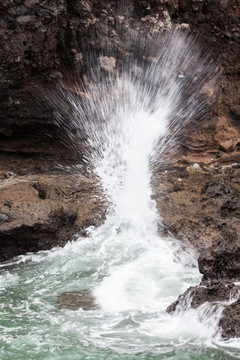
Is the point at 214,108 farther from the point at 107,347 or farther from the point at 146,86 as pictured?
the point at 107,347

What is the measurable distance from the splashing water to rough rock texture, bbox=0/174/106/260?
0.21m

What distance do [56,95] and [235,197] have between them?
12.8ft

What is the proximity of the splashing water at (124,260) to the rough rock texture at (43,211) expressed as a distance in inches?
8.1

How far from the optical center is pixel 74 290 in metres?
5.84

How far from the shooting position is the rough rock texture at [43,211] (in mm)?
7043

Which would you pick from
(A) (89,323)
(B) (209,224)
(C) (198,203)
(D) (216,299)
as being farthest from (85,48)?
(D) (216,299)

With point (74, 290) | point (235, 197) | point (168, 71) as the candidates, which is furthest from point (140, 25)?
point (74, 290)

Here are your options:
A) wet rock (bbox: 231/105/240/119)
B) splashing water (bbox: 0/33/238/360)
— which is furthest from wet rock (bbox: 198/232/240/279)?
wet rock (bbox: 231/105/240/119)

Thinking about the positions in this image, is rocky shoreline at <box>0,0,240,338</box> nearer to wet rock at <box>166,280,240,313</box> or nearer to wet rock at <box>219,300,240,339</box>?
wet rock at <box>166,280,240,313</box>

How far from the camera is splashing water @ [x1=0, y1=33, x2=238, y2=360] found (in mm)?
4434

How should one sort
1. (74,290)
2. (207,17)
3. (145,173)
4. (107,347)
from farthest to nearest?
(207,17) → (145,173) → (74,290) → (107,347)

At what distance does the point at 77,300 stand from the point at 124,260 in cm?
139

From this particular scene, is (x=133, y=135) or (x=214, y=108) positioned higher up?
(x=214, y=108)

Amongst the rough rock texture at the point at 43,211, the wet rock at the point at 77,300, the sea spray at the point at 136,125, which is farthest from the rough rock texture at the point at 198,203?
the wet rock at the point at 77,300
